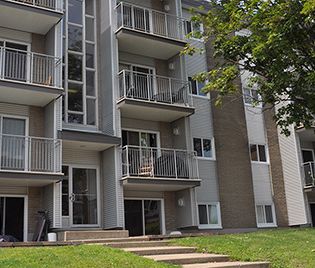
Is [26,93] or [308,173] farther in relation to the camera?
[308,173]

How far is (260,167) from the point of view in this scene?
2481 cm

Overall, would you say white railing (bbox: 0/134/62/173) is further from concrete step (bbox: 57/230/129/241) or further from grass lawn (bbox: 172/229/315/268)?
grass lawn (bbox: 172/229/315/268)

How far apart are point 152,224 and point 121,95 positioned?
5767 millimetres

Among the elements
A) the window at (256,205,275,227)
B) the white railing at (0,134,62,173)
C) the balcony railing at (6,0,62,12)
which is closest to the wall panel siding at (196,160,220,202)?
the window at (256,205,275,227)

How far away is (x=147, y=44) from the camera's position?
21031 millimetres

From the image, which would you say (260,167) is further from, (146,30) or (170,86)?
(146,30)

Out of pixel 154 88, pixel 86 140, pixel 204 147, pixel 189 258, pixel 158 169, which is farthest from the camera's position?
pixel 204 147

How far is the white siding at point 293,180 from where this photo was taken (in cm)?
2509

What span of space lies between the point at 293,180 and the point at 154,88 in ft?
32.6

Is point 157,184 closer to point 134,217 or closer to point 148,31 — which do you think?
point 134,217

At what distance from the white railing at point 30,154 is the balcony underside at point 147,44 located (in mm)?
5927

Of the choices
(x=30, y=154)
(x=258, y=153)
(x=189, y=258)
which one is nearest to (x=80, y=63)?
(x=30, y=154)

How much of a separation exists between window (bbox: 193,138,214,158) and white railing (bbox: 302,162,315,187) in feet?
20.7

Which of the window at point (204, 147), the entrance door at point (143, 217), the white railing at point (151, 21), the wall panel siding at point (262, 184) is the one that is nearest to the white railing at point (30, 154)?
the entrance door at point (143, 217)
